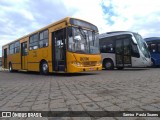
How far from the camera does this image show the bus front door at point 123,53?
1852cm

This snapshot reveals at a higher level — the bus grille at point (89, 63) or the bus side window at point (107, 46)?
the bus side window at point (107, 46)

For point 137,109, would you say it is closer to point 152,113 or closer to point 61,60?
point 152,113

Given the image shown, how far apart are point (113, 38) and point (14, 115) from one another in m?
16.7

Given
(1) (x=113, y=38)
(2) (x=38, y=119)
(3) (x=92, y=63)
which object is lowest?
(2) (x=38, y=119)

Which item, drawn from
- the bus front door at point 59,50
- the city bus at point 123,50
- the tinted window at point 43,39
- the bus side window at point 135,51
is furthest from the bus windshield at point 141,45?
the tinted window at point 43,39

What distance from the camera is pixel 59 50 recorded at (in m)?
13.8

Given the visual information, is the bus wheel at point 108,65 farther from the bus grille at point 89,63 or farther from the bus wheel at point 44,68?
the bus wheel at point 44,68

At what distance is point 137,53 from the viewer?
18.0 meters

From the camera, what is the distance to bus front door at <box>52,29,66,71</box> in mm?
13305

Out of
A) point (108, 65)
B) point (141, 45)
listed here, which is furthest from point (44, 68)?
point (141, 45)

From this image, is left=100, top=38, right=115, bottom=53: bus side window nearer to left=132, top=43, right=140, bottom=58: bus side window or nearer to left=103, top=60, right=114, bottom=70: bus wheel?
left=103, top=60, right=114, bottom=70: bus wheel

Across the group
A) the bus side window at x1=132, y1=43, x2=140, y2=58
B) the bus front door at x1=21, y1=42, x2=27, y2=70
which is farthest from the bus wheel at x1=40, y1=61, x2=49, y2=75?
the bus side window at x1=132, y1=43, x2=140, y2=58

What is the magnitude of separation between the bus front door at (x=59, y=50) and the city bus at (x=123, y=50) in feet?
22.2

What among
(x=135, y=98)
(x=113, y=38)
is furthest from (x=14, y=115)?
(x=113, y=38)
